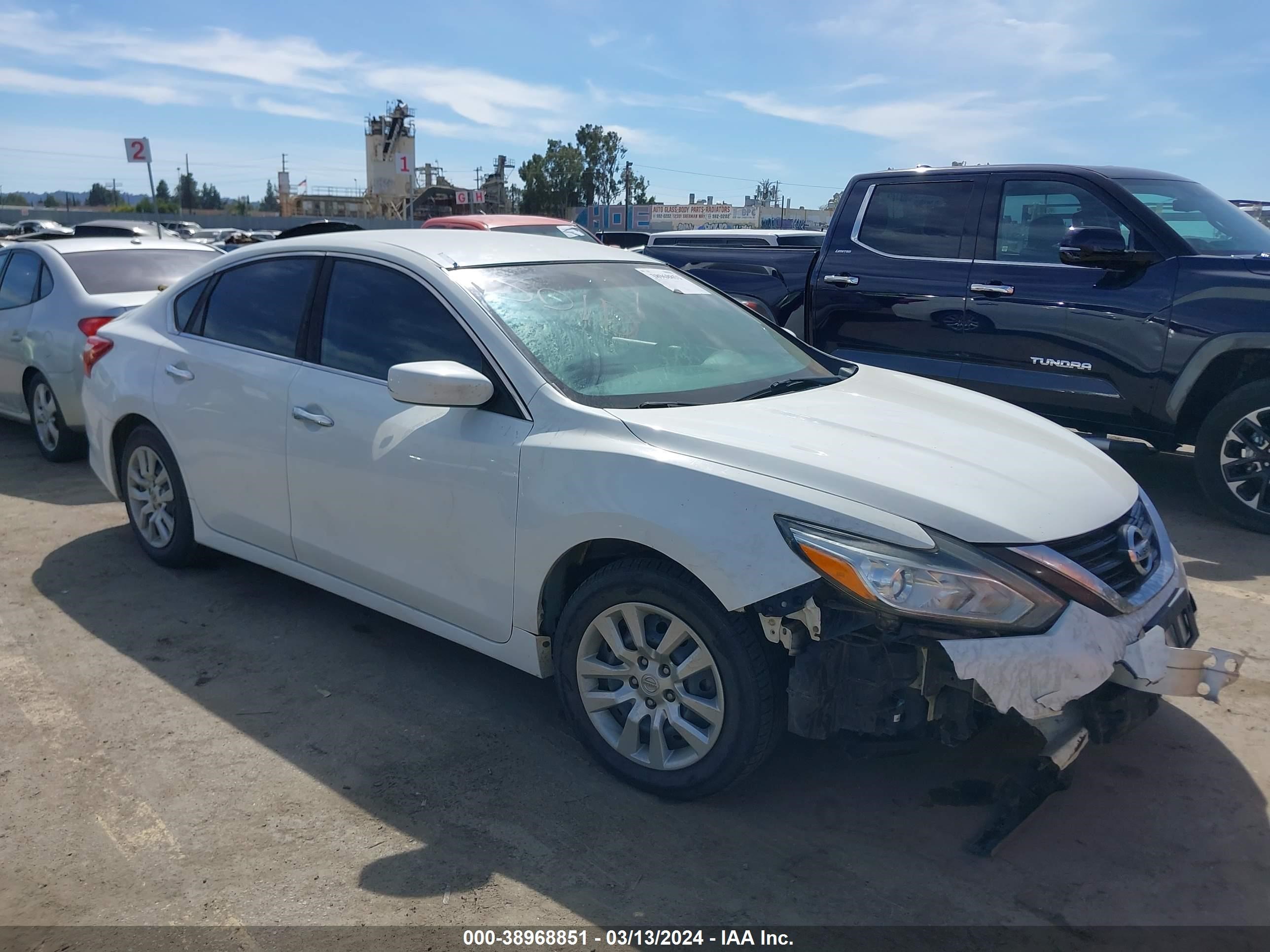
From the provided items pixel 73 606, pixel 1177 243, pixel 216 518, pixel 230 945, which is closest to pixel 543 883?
pixel 230 945

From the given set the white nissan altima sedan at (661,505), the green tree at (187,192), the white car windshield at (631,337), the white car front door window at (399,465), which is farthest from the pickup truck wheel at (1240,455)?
the green tree at (187,192)

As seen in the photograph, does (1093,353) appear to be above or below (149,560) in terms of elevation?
above

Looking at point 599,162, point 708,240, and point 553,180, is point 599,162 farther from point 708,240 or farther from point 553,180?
point 708,240

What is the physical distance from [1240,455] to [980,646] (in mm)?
4067

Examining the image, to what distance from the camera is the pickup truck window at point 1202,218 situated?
6.11 metres

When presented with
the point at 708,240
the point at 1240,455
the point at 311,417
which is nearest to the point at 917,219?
the point at 708,240

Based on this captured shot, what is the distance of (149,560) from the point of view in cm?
538

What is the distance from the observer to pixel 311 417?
4074 millimetres

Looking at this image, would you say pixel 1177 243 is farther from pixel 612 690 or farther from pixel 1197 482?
pixel 612 690

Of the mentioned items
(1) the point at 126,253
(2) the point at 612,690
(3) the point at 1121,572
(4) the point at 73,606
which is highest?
(1) the point at 126,253

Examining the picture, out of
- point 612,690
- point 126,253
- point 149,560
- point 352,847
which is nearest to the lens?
point 352,847

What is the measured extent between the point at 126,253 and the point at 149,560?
3.70 m

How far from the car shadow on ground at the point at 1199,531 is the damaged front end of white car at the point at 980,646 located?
8.64 ft

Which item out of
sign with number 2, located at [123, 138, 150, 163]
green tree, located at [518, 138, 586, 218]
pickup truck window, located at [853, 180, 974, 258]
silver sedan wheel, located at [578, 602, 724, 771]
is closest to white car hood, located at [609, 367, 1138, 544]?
silver sedan wheel, located at [578, 602, 724, 771]
